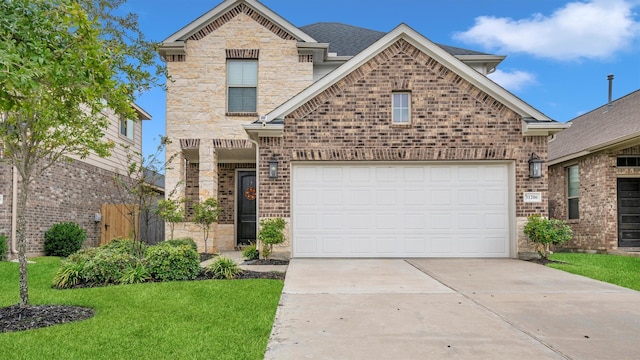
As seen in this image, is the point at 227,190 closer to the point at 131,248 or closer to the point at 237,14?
the point at 237,14

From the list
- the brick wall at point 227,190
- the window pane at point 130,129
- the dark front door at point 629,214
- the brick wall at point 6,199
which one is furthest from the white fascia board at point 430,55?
the window pane at point 130,129

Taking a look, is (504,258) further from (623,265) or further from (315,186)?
(315,186)

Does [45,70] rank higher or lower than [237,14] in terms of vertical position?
lower

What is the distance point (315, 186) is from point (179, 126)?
5.26 m

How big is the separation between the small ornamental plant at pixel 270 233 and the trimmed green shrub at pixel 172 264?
2175 millimetres

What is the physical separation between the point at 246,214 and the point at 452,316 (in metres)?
10.6

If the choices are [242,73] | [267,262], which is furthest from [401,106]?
Result: [242,73]

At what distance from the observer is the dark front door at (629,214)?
1435 cm

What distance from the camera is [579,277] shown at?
8453 mm

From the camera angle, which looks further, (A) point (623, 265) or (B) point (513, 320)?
(A) point (623, 265)

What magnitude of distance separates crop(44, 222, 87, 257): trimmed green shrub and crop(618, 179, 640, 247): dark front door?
54.1 ft

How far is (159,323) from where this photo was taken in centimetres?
514

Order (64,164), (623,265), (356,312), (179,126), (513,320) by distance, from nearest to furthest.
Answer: (513,320) < (356,312) < (623,265) < (179,126) < (64,164)

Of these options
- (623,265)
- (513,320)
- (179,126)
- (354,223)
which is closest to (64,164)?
(179,126)
